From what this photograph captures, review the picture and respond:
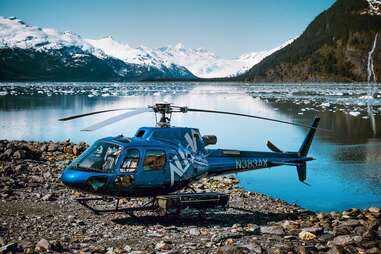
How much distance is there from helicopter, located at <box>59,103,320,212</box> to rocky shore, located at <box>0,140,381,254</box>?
0.85m

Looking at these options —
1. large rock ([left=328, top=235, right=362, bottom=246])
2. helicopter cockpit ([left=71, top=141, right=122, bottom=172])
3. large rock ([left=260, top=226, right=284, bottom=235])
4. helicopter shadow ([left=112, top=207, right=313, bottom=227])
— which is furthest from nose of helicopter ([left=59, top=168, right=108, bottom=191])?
large rock ([left=328, top=235, right=362, bottom=246])

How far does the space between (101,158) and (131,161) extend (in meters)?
0.71

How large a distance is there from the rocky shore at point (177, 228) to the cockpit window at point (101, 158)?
147cm

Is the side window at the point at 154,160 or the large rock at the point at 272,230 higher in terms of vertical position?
the side window at the point at 154,160

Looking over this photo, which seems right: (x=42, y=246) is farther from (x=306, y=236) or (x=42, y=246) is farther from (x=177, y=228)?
(x=306, y=236)

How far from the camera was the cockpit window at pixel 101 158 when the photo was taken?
10516 millimetres

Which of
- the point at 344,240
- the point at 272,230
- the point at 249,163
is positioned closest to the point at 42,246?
the point at 272,230

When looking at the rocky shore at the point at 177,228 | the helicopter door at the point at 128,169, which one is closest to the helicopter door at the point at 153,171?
the helicopter door at the point at 128,169

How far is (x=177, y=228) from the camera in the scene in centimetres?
1107

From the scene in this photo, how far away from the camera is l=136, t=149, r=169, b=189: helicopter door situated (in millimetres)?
10953

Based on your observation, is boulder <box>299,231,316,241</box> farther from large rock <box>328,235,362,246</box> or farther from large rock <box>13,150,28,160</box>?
large rock <box>13,150,28,160</box>

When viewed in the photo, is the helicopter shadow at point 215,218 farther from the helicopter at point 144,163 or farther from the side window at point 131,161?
the side window at point 131,161


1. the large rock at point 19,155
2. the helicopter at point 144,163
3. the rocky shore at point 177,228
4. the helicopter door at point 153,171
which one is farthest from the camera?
the large rock at point 19,155

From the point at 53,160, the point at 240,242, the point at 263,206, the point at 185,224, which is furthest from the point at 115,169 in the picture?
the point at 53,160
